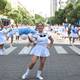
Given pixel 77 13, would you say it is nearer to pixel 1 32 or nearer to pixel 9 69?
pixel 1 32

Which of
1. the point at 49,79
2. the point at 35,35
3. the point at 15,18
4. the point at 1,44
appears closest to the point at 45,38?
the point at 35,35

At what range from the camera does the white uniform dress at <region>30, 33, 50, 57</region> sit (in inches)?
448

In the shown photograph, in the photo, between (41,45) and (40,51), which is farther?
(41,45)

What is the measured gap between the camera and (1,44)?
69.2 feet

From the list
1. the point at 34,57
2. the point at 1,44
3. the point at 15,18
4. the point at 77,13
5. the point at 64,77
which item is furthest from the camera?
the point at 15,18

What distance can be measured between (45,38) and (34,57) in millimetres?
634

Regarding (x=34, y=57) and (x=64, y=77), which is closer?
(x=34, y=57)

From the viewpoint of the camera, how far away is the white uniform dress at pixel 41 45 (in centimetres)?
1138

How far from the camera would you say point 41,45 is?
11.5 meters

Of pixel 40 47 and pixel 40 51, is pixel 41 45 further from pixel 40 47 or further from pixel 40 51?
pixel 40 51

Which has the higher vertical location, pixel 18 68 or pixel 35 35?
pixel 35 35

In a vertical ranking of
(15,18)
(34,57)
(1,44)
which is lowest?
(15,18)

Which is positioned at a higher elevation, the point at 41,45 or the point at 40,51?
the point at 41,45

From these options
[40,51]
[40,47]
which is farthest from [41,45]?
[40,51]
